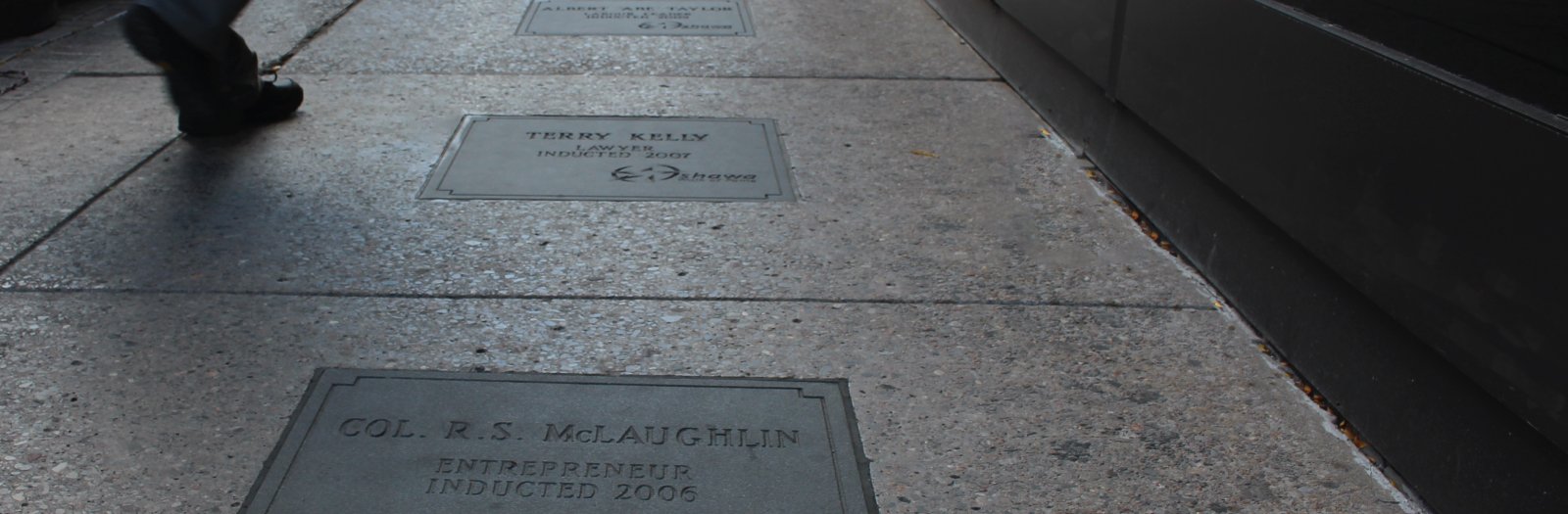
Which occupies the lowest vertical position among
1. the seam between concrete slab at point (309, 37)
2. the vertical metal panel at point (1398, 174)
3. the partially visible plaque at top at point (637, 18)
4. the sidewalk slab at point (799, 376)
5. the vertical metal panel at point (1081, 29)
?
the partially visible plaque at top at point (637, 18)

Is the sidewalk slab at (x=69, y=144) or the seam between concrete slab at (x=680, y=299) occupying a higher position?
the sidewalk slab at (x=69, y=144)

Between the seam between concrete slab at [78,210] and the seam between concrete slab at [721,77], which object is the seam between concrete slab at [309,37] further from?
the seam between concrete slab at [78,210]

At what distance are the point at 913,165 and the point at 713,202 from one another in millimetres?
826

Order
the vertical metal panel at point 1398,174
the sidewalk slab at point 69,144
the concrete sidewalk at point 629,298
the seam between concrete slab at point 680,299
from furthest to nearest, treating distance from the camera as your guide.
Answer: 1. the sidewalk slab at point 69,144
2. the seam between concrete slab at point 680,299
3. the concrete sidewalk at point 629,298
4. the vertical metal panel at point 1398,174

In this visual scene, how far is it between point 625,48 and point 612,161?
1768 millimetres

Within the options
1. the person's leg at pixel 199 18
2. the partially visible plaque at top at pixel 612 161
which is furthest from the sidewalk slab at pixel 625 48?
the person's leg at pixel 199 18

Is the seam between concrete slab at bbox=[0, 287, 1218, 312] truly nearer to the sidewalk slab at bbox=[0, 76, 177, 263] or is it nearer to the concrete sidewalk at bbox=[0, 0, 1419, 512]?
the concrete sidewalk at bbox=[0, 0, 1419, 512]

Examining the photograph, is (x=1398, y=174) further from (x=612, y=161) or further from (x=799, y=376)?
(x=612, y=161)

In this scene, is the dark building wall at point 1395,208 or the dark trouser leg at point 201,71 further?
the dark trouser leg at point 201,71

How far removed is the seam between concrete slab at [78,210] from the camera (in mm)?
3555

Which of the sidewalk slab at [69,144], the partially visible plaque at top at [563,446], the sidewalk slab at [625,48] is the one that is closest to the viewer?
the partially visible plaque at top at [563,446]

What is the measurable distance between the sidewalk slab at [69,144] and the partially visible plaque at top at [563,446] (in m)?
1.51

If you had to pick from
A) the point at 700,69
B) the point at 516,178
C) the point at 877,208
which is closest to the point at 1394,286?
the point at 877,208

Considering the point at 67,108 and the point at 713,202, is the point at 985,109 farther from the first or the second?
the point at 67,108
